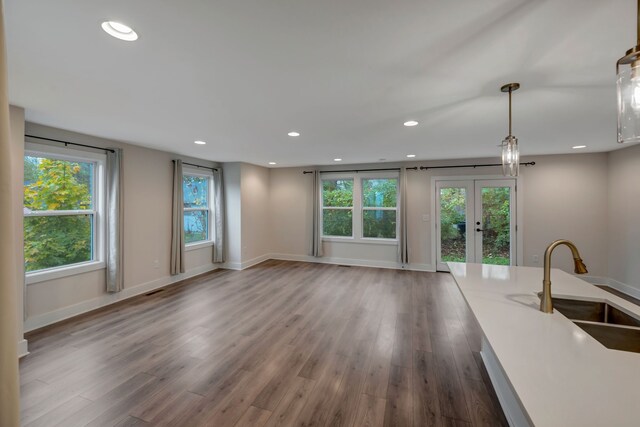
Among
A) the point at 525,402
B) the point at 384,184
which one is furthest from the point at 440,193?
the point at 525,402

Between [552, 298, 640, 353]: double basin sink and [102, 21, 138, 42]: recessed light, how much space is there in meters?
2.88

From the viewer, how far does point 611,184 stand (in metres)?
4.69

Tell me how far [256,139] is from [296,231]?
3.47 meters

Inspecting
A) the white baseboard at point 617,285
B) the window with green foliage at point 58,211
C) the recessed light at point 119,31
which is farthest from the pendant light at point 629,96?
the white baseboard at point 617,285

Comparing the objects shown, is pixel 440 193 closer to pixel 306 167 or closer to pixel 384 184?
pixel 384 184

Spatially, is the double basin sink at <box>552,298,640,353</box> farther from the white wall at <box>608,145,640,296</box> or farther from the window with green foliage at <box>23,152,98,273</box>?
the window with green foliage at <box>23,152,98,273</box>

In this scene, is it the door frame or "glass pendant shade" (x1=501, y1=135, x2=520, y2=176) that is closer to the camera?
Answer: "glass pendant shade" (x1=501, y1=135, x2=520, y2=176)

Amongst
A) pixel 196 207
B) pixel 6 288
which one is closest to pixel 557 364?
pixel 6 288

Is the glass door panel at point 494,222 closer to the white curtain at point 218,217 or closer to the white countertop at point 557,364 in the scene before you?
the white countertop at point 557,364

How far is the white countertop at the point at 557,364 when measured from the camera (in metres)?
0.78

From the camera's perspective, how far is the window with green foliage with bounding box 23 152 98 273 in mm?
3127

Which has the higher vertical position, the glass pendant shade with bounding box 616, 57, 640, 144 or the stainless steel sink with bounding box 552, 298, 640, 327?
the glass pendant shade with bounding box 616, 57, 640, 144

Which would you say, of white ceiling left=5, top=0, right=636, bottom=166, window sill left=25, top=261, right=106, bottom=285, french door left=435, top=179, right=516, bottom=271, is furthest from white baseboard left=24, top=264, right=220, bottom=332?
french door left=435, top=179, right=516, bottom=271

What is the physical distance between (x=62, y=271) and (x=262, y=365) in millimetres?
2909
